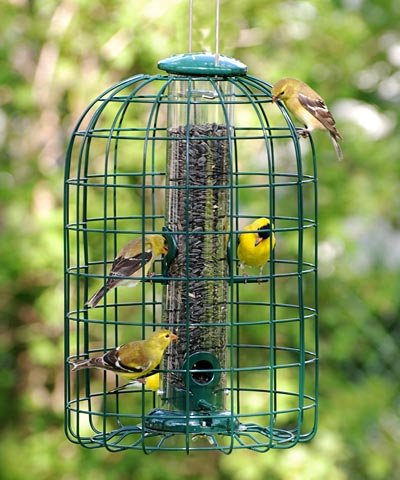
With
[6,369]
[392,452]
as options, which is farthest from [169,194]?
[392,452]

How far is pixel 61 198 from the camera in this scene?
9.77m

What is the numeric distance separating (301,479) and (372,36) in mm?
4471

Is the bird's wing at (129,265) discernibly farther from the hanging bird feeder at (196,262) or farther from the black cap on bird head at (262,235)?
the black cap on bird head at (262,235)

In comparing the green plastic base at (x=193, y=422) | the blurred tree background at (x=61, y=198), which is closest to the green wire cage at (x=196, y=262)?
the green plastic base at (x=193, y=422)

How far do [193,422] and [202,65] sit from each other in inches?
65.8

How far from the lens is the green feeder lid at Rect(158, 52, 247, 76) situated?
502 cm

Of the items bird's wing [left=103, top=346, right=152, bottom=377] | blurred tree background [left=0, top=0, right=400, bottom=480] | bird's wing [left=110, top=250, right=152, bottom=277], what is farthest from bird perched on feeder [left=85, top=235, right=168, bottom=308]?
blurred tree background [left=0, top=0, right=400, bottom=480]

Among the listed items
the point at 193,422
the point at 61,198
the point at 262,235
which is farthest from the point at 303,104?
the point at 61,198

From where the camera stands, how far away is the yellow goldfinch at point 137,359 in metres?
5.02

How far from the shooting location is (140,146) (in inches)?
371

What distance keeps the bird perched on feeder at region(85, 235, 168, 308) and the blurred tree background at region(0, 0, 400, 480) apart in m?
3.81

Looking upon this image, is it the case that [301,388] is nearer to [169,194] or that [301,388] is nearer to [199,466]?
[169,194]

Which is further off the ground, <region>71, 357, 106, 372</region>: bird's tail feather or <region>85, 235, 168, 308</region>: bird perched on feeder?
<region>85, 235, 168, 308</region>: bird perched on feeder

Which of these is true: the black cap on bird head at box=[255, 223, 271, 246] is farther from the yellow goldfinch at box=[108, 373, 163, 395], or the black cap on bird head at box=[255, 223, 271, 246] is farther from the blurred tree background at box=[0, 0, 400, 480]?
the blurred tree background at box=[0, 0, 400, 480]
